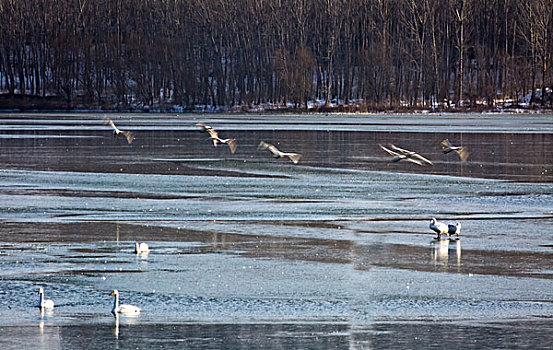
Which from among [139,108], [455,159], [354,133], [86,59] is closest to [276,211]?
[455,159]

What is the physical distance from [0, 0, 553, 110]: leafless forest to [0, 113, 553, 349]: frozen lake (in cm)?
4760

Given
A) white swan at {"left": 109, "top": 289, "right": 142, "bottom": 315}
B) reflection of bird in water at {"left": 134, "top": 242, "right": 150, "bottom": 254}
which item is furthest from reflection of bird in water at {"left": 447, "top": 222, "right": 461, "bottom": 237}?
white swan at {"left": 109, "top": 289, "right": 142, "bottom": 315}

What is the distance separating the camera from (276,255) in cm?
1234

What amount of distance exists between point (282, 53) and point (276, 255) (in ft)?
207

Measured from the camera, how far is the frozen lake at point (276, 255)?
28.5 feet

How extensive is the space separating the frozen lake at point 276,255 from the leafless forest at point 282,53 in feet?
156

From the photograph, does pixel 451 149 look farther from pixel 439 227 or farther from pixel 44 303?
pixel 44 303

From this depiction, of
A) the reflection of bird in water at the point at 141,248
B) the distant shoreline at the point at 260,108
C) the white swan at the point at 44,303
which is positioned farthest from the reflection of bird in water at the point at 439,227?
the distant shoreline at the point at 260,108

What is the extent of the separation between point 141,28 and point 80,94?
1328 cm

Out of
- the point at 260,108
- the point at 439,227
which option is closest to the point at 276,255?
the point at 439,227

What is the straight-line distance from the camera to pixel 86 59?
78562 millimetres

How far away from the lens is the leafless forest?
72438mm

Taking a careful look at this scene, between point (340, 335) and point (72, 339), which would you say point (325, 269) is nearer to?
point (340, 335)

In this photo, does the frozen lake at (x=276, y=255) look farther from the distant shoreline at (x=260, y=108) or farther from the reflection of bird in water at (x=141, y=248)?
the distant shoreline at (x=260, y=108)
